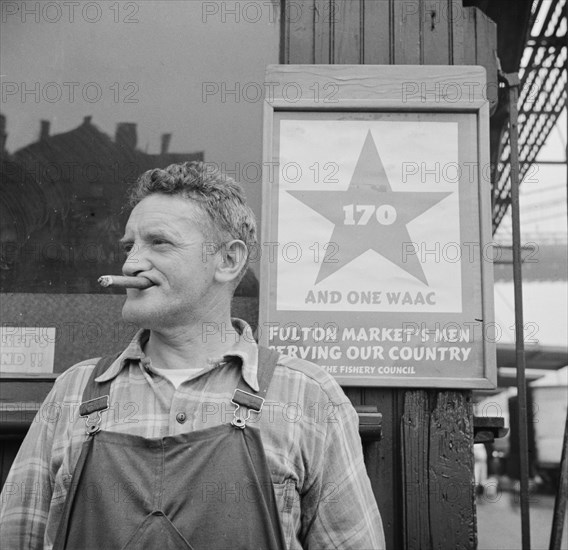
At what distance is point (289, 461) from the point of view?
202cm

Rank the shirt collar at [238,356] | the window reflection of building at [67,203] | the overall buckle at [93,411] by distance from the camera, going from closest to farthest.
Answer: the overall buckle at [93,411] → the shirt collar at [238,356] → the window reflection of building at [67,203]

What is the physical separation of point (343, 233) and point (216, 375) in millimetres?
859

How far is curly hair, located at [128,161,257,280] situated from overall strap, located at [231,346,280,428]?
340 mm

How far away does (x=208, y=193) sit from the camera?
234cm

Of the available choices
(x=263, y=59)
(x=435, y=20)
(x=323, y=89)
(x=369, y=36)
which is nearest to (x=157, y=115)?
(x=263, y=59)

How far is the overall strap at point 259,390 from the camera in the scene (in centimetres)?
202

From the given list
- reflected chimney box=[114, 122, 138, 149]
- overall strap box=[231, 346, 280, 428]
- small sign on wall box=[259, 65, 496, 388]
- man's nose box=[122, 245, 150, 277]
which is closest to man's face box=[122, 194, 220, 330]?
man's nose box=[122, 245, 150, 277]

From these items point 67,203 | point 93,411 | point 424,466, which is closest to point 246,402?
point 93,411

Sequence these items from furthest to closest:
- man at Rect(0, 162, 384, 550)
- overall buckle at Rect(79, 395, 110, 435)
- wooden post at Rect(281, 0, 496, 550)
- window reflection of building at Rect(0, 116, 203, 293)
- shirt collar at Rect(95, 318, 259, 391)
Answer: window reflection of building at Rect(0, 116, 203, 293) → wooden post at Rect(281, 0, 496, 550) → shirt collar at Rect(95, 318, 259, 391) → overall buckle at Rect(79, 395, 110, 435) → man at Rect(0, 162, 384, 550)

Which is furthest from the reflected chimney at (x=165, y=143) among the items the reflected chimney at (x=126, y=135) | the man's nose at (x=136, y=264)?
the man's nose at (x=136, y=264)

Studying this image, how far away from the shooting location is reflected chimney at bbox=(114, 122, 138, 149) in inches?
122

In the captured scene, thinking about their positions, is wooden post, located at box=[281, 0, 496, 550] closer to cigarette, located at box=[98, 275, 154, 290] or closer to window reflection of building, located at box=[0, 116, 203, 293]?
cigarette, located at box=[98, 275, 154, 290]

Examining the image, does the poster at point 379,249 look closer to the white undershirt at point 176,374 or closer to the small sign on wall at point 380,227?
the small sign on wall at point 380,227

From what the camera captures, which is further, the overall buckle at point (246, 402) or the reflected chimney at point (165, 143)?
the reflected chimney at point (165, 143)
